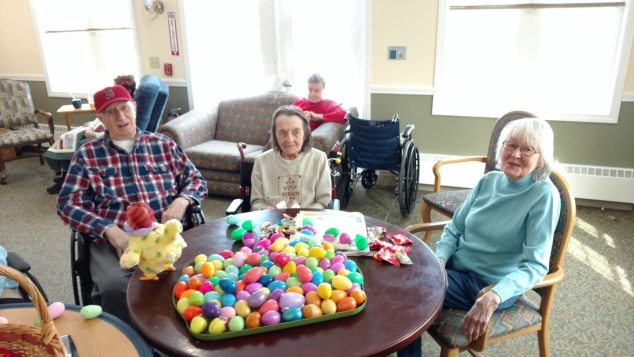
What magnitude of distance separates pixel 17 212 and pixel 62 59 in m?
2.27

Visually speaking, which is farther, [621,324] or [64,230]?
[64,230]

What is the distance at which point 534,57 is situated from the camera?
10.8ft

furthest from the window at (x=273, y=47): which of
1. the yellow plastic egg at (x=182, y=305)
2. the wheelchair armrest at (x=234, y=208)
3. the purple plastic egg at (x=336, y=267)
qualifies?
the yellow plastic egg at (x=182, y=305)

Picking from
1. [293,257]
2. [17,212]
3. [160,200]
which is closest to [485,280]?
[293,257]

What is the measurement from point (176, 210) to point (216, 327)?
34.2 inches

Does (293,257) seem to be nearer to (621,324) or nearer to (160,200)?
(160,200)

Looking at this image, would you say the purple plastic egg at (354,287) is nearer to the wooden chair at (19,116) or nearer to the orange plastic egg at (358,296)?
the orange plastic egg at (358,296)

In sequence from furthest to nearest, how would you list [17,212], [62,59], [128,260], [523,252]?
[62,59], [17,212], [523,252], [128,260]

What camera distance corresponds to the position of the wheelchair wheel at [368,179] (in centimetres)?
358

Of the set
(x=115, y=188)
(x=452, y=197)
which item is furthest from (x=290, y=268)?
(x=452, y=197)

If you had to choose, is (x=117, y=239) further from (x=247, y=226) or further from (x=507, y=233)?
(x=507, y=233)

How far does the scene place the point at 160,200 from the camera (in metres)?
1.81

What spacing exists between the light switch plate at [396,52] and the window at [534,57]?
279 millimetres

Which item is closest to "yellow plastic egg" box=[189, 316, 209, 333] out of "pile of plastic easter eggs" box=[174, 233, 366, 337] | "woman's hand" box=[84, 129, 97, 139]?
"pile of plastic easter eggs" box=[174, 233, 366, 337]
